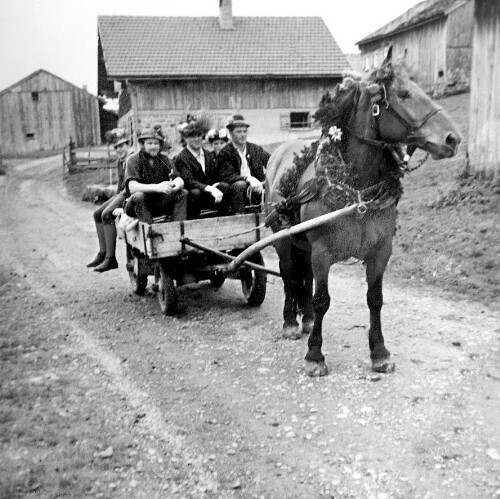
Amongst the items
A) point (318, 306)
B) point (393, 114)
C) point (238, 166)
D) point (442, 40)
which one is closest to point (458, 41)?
point (442, 40)

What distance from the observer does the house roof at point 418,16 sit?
89.6ft

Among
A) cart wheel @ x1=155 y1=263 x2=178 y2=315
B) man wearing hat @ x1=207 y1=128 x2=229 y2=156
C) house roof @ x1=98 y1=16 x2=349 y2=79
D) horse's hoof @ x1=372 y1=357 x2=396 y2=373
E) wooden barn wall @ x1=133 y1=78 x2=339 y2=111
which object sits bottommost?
horse's hoof @ x1=372 y1=357 x2=396 y2=373

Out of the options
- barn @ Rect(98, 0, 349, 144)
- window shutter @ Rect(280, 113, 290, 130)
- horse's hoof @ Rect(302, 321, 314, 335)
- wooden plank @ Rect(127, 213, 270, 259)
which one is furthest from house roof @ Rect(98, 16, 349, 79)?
horse's hoof @ Rect(302, 321, 314, 335)

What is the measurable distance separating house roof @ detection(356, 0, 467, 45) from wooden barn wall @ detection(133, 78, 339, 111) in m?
6.12

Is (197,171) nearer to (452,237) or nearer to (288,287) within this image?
(288,287)

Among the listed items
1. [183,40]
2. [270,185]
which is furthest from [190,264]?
[183,40]

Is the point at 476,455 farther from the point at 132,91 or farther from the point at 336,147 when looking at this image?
the point at 132,91

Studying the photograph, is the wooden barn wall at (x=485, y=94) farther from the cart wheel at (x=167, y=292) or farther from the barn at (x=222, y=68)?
the barn at (x=222, y=68)

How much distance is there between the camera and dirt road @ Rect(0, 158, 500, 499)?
3338mm

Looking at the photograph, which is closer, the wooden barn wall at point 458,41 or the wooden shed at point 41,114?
the wooden barn wall at point 458,41

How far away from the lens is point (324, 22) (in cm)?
2770

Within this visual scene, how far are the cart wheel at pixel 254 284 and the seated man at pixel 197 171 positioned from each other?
0.71 metres

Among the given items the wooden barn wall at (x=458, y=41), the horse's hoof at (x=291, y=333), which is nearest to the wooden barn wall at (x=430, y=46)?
the wooden barn wall at (x=458, y=41)

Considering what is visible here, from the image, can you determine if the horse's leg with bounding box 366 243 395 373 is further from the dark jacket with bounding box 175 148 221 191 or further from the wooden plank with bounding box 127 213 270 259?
the dark jacket with bounding box 175 148 221 191
